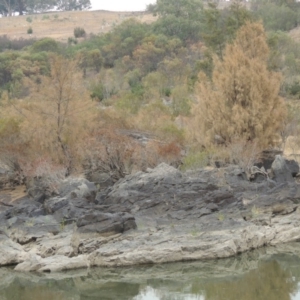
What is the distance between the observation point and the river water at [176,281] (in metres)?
14.2

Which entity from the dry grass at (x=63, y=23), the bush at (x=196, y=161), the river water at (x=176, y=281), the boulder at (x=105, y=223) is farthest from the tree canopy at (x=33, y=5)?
the river water at (x=176, y=281)

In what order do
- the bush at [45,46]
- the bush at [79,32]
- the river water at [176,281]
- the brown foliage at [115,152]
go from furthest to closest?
the bush at [79,32] < the bush at [45,46] < the brown foliage at [115,152] < the river water at [176,281]

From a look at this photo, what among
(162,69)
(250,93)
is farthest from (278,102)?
(162,69)

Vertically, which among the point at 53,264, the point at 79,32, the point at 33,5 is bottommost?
the point at 53,264

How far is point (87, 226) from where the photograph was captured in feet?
57.5

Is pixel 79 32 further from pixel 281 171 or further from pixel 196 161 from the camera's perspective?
pixel 281 171

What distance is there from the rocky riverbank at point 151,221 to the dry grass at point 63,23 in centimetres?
6645

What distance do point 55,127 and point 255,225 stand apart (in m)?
13.5

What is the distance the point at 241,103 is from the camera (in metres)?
28.9

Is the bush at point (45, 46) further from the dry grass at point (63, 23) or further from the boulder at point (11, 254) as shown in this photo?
the boulder at point (11, 254)

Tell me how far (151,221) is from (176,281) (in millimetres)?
3623

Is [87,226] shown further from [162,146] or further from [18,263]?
[162,146]

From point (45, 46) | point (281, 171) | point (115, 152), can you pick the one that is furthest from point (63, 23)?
point (281, 171)

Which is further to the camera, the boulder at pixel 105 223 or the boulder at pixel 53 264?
the boulder at pixel 105 223
